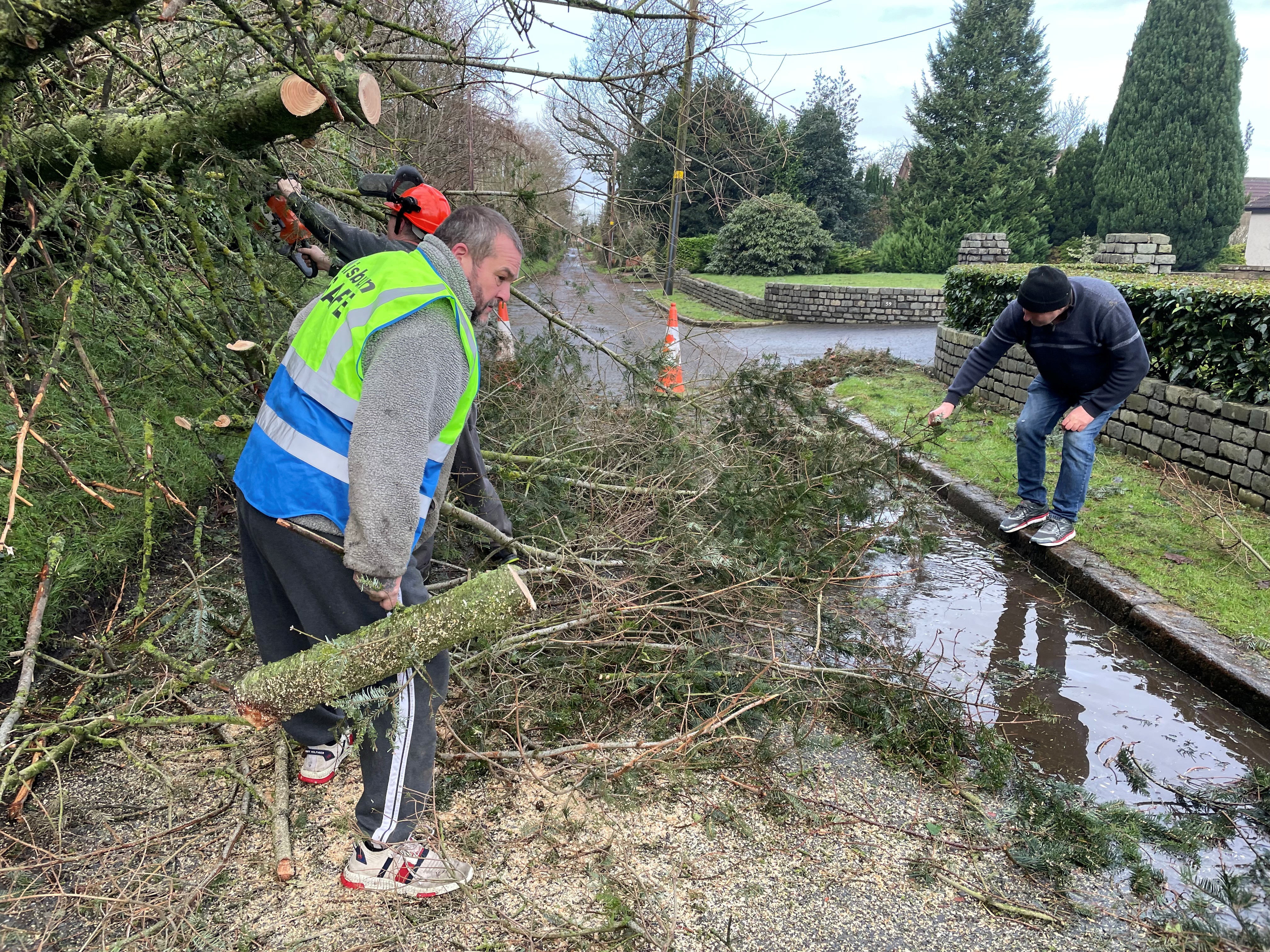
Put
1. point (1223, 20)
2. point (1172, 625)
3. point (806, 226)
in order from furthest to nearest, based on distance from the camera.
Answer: point (1223, 20)
point (806, 226)
point (1172, 625)

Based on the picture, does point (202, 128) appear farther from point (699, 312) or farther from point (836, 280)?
point (836, 280)

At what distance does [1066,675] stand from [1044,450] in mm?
1919

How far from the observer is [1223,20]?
82.0 feet

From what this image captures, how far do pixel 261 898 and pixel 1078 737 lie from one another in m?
3.02

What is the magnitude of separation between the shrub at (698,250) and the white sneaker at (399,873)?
23.7 m

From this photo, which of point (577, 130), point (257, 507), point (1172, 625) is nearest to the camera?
point (257, 507)

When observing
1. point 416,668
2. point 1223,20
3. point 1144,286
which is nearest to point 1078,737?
point 416,668

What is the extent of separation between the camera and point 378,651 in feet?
6.81

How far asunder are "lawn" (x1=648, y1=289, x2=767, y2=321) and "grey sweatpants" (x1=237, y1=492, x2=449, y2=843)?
13.8 m

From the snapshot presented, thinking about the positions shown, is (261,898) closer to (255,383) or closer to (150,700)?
(150,700)

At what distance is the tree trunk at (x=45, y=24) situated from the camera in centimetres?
220

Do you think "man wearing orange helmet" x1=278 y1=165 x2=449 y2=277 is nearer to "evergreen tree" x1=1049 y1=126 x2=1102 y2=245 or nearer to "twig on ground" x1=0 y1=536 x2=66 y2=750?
"twig on ground" x1=0 y1=536 x2=66 y2=750

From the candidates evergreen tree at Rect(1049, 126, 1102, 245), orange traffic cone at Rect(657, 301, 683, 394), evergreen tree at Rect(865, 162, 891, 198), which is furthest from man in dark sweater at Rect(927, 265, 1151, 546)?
evergreen tree at Rect(865, 162, 891, 198)

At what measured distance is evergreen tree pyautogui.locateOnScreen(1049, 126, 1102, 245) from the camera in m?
27.9
